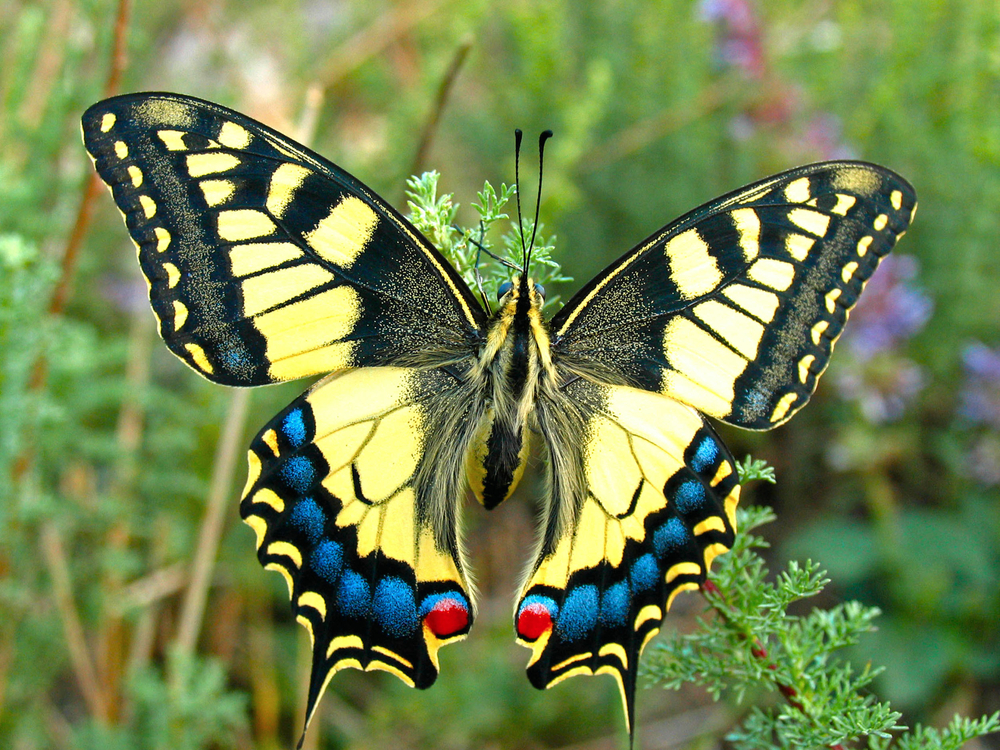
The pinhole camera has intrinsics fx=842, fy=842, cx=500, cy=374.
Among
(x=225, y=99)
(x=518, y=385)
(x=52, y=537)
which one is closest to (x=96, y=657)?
(x=52, y=537)

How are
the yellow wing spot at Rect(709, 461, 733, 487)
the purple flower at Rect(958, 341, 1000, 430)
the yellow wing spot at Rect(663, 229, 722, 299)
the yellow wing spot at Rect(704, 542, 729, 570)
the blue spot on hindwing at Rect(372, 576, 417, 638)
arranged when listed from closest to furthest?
the yellow wing spot at Rect(704, 542, 729, 570)
the yellow wing spot at Rect(709, 461, 733, 487)
the blue spot on hindwing at Rect(372, 576, 417, 638)
the yellow wing spot at Rect(663, 229, 722, 299)
the purple flower at Rect(958, 341, 1000, 430)

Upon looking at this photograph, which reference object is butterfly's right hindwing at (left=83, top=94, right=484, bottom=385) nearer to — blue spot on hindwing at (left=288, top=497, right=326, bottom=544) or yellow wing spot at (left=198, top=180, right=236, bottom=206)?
yellow wing spot at (left=198, top=180, right=236, bottom=206)

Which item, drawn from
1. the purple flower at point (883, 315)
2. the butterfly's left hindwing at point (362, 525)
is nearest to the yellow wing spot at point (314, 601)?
the butterfly's left hindwing at point (362, 525)

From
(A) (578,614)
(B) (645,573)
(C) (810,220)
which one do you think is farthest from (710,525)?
(C) (810,220)

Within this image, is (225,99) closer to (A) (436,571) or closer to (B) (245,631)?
(B) (245,631)

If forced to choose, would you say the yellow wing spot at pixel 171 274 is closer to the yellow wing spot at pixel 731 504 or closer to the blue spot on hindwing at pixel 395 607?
the blue spot on hindwing at pixel 395 607

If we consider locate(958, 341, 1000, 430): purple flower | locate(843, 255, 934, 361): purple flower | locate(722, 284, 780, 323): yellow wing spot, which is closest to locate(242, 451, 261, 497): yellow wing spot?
locate(722, 284, 780, 323): yellow wing spot

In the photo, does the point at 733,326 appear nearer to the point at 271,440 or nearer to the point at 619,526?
the point at 619,526

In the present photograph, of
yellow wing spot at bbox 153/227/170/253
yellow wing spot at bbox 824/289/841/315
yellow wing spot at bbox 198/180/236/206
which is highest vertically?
yellow wing spot at bbox 198/180/236/206
